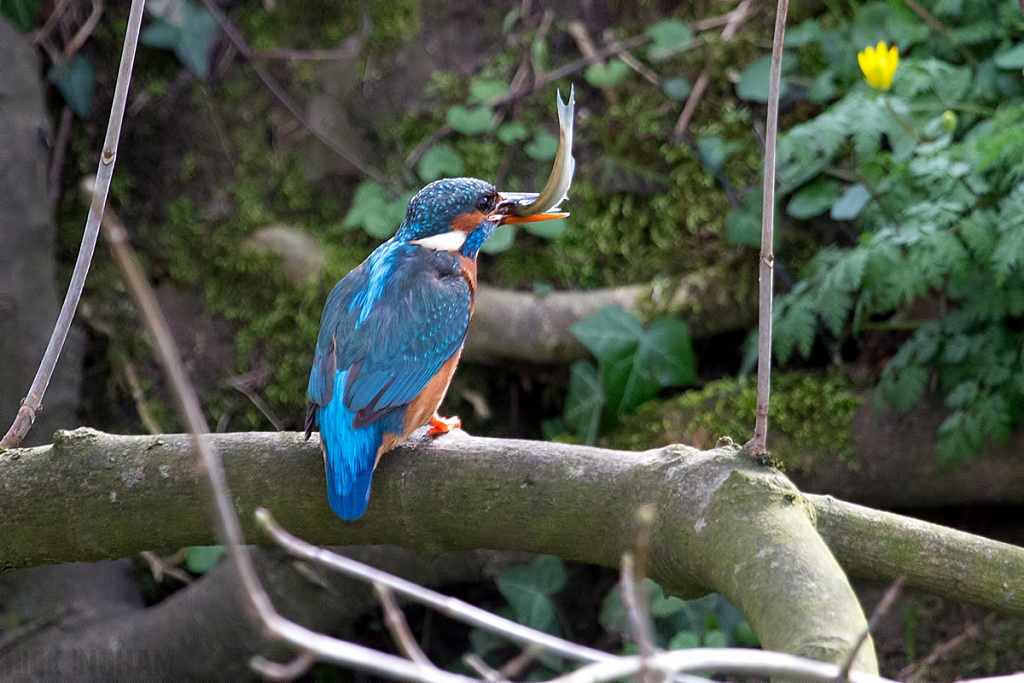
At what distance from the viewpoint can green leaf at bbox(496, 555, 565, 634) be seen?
3.16 m

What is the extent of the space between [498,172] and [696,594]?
223 cm

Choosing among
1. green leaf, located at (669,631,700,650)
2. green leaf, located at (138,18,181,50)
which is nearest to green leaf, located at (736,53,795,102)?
green leaf, located at (669,631,700,650)

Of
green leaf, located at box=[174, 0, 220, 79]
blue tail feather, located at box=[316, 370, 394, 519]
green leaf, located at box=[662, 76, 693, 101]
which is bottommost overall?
blue tail feather, located at box=[316, 370, 394, 519]

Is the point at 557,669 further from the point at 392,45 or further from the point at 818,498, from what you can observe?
the point at 392,45

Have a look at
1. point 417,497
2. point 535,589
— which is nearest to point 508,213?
point 417,497

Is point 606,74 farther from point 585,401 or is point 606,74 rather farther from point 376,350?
point 376,350

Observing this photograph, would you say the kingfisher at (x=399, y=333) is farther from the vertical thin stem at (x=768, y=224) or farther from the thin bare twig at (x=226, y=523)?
the thin bare twig at (x=226, y=523)

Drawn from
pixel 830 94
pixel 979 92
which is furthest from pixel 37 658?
pixel 979 92

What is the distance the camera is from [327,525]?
210cm

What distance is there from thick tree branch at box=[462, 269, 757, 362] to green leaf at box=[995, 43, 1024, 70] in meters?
1.01

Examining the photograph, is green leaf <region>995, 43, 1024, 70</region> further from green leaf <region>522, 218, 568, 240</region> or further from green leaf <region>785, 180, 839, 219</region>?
green leaf <region>522, 218, 568, 240</region>

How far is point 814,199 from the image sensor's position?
3.10 meters

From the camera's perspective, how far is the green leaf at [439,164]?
366 centimetres

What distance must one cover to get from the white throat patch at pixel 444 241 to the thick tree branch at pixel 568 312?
90 cm
